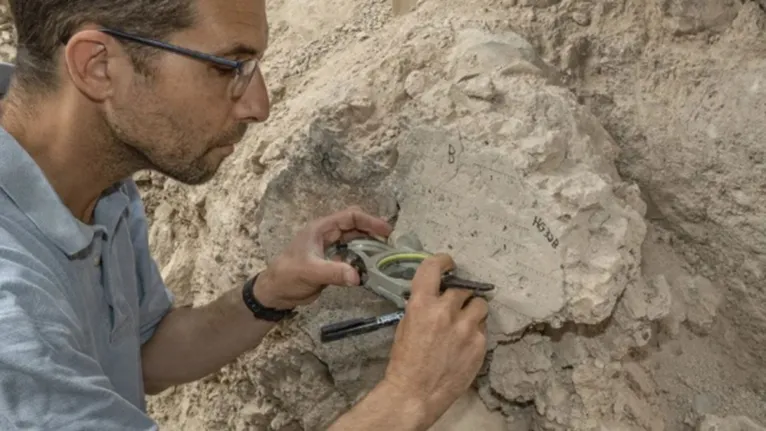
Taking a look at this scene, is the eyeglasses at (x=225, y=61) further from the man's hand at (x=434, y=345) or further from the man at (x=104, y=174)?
the man's hand at (x=434, y=345)

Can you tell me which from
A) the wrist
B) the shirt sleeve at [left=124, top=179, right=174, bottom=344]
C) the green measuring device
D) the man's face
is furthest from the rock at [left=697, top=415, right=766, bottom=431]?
the shirt sleeve at [left=124, top=179, right=174, bottom=344]

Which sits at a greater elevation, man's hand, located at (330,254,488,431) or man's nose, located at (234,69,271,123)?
man's nose, located at (234,69,271,123)

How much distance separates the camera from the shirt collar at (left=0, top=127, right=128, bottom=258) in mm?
1114

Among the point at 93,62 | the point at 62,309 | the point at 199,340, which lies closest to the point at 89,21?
the point at 93,62

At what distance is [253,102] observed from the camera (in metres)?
1.23

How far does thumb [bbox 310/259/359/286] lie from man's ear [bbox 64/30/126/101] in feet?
1.47

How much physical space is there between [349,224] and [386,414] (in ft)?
1.29

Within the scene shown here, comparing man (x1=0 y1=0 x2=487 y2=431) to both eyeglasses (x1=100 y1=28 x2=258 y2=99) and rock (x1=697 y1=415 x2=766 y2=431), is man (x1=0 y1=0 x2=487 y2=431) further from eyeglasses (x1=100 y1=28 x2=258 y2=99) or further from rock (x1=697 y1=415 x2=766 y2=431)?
rock (x1=697 y1=415 x2=766 y2=431)

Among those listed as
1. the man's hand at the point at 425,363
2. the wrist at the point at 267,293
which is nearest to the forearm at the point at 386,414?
the man's hand at the point at 425,363

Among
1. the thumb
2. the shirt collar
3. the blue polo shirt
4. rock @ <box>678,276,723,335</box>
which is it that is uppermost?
the shirt collar

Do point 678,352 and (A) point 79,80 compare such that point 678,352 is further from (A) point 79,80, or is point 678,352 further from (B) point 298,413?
(A) point 79,80

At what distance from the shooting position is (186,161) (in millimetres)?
1253

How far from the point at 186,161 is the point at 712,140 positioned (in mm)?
891

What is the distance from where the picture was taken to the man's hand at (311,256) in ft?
4.56
